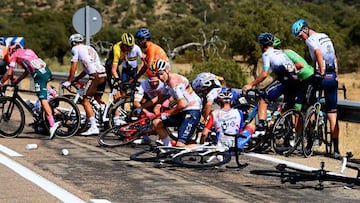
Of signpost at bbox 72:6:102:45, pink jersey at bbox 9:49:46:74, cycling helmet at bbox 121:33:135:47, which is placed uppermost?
signpost at bbox 72:6:102:45

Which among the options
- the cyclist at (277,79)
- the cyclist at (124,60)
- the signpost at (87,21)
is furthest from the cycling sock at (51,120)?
the signpost at (87,21)

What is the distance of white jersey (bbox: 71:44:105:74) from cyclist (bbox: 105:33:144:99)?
0.59 m

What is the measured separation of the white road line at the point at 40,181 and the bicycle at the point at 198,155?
1.70 metres

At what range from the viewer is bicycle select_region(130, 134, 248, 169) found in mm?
9851

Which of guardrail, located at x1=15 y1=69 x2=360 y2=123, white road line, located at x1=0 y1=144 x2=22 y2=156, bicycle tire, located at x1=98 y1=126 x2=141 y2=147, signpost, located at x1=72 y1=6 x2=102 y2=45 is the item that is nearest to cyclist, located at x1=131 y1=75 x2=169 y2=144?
bicycle tire, located at x1=98 y1=126 x2=141 y2=147

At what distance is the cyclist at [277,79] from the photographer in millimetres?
11205

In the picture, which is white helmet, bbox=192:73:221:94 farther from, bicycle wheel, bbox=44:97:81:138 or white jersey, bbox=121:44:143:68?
white jersey, bbox=121:44:143:68

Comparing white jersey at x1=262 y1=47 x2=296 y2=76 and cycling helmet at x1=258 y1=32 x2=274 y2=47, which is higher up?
A: cycling helmet at x1=258 y1=32 x2=274 y2=47

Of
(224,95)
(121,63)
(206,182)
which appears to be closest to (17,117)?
(121,63)

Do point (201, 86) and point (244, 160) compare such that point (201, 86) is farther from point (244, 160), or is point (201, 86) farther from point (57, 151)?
point (57, 151)

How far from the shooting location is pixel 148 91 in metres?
12.1

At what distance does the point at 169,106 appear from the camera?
12047 millimetres

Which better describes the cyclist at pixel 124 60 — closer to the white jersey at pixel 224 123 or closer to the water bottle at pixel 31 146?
the water bottle at pixel 31 146

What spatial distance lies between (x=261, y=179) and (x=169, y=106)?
130 inches
